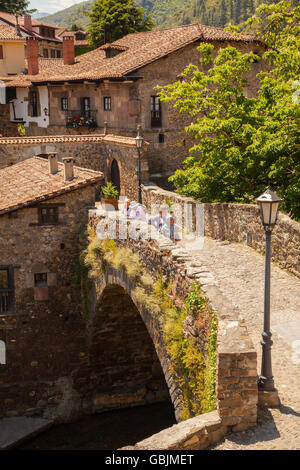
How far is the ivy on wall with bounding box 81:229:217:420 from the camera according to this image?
27.5 ft

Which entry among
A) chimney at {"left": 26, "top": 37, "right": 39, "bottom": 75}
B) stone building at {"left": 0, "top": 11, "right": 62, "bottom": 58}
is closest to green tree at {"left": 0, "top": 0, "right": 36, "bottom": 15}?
stone building at {"left": 0, "top": 11, "right": 62, "bottom": 58}

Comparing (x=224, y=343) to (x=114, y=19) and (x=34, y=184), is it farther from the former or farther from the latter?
(x=114, y=19)

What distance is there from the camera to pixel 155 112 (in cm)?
2916

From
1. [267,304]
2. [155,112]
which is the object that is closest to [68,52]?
[155,112]

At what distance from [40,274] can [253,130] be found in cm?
914

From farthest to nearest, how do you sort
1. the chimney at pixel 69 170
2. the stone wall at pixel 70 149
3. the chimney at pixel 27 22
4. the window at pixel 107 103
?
the chimney at pixel 27 22
the window at pixel 107 103
the stone wall at pixel 70 149
the chimney at pixel 69 170

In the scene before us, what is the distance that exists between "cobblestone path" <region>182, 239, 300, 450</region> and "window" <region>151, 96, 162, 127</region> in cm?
1365

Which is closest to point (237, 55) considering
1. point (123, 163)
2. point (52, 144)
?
point (123, 163)

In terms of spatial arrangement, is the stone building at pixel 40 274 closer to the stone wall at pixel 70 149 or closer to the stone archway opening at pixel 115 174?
the stone archway opening at pixel 115 174

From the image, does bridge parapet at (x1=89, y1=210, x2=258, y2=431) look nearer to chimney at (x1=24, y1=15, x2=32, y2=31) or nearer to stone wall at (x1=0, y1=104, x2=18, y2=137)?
stone wall at (x1=0, y1=104, x2=18, y2=137)

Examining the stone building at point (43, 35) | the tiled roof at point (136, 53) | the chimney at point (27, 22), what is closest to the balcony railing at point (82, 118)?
the tiled roof at point (136, 53)

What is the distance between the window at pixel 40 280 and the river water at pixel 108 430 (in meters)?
5.04

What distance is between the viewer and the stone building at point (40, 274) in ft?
60.4
